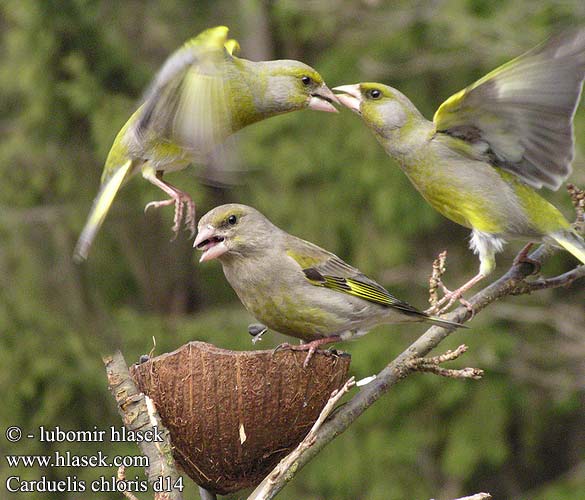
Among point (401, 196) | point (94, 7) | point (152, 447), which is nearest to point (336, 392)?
point (152, 447)

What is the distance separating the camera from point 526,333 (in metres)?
11.5

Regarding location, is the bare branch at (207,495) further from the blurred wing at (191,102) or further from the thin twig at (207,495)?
the blurred wing at (191,102)

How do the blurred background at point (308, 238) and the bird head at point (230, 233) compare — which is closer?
the bird head at point (230, 233)

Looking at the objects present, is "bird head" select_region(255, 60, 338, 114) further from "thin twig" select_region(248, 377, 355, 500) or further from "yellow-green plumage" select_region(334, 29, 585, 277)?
"thin twig" select_region(248, 377, 355, 500)

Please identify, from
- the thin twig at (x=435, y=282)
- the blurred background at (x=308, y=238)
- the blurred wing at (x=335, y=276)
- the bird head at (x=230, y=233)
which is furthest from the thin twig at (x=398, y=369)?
the blurred background at (x=308, y=238)

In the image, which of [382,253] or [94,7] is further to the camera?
[382,253]

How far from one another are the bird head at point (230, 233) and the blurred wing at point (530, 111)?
1.16 m

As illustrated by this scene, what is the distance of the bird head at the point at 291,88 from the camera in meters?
4.73

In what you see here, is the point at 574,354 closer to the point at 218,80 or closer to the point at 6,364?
the point at 6,364

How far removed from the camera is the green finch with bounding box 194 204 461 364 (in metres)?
4.23

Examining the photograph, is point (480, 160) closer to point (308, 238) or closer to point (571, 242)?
point (571, 242)

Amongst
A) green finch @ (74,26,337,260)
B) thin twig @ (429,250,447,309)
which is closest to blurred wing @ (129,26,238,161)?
green finch @ (74,26,337,260)

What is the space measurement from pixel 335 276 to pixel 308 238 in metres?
6.79

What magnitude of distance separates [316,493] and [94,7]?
18.6 ft
